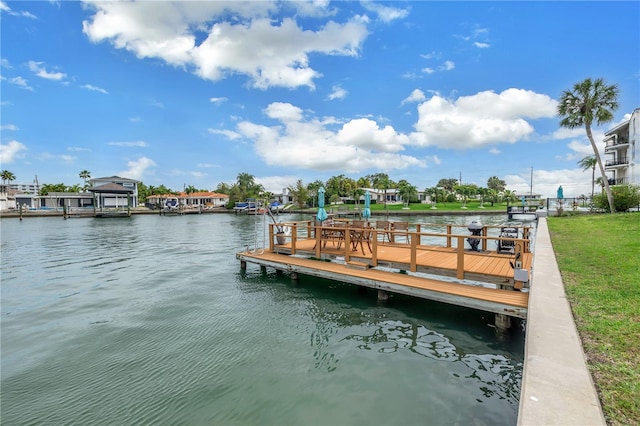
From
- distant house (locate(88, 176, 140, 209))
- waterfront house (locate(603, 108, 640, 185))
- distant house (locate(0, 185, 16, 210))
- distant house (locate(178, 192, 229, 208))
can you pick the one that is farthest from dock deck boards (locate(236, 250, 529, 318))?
distant house (locate(0, 185, 16, 210))

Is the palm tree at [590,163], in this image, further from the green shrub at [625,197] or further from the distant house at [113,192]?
the distant house at [113,192]

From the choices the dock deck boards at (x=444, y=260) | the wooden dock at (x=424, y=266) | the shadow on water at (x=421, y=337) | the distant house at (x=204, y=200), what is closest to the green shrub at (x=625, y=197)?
the wooden dock at (x=424, y=266)

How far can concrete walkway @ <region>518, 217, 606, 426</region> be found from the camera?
230 cm

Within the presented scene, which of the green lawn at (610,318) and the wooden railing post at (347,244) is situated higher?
the wooden railing post at (347,244)

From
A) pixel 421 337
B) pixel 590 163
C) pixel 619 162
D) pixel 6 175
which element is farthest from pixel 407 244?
pixel 6 175

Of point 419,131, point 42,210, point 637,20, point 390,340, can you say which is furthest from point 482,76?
point 42,210

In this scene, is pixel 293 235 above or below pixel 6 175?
below

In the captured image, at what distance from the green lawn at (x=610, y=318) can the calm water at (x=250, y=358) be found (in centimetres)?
125

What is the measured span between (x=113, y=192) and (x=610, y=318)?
7570cm

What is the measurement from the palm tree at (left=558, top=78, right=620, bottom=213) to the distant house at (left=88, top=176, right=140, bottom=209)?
215 ft

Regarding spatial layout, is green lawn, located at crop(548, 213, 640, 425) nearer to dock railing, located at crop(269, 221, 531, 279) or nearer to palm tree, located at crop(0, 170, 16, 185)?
dock railing, located at crop(269, 221, 531, 279)

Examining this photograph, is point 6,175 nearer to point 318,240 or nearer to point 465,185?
point 318,240

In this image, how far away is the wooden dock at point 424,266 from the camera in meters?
6.25

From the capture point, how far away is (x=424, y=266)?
7.79m
